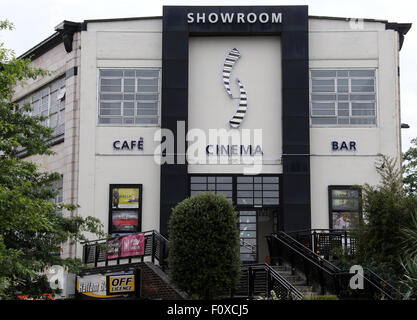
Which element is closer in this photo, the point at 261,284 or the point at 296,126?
the point at 261,284

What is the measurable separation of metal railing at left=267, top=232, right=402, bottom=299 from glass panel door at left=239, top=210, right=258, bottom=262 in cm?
341

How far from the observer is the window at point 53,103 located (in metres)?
28.3

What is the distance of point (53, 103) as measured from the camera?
2931 cm

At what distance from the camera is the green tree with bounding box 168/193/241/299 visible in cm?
1747

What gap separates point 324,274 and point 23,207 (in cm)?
875

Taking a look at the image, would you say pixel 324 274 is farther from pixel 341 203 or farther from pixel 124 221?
pixel 124 221

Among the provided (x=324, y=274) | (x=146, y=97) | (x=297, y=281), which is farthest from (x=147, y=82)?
(x=324, y=274)

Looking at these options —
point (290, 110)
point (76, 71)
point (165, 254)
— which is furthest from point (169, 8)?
point (165, 254)

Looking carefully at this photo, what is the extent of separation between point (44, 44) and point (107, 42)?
A: 4.10 meters

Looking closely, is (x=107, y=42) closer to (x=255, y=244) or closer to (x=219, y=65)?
(x=219, y=65)

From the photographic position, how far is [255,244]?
26000mm

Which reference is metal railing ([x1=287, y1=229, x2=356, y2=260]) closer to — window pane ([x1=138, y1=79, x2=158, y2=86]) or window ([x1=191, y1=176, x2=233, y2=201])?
window ([x1=191, y1=176, x2=233, y2=201])

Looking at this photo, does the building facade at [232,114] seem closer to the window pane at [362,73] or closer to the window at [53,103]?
the window pane at [362,73]

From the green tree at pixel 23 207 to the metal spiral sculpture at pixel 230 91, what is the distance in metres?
8.64
